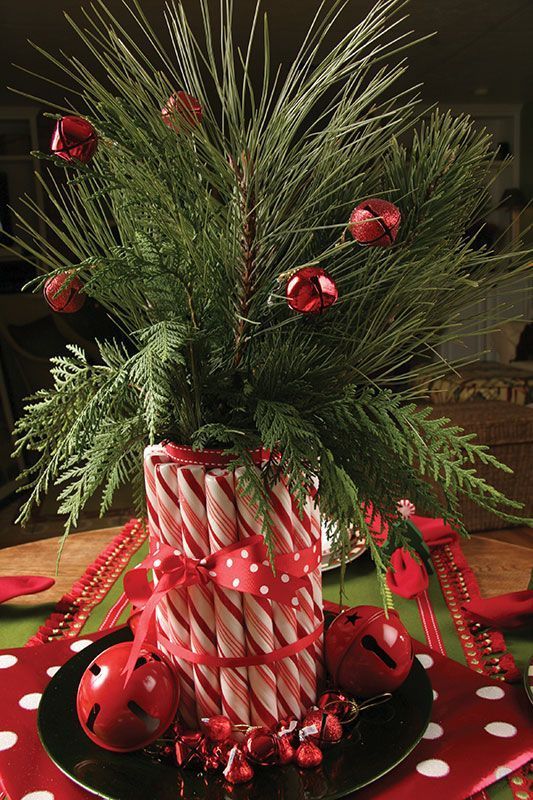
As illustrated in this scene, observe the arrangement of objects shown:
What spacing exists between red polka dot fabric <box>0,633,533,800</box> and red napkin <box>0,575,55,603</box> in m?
0.18

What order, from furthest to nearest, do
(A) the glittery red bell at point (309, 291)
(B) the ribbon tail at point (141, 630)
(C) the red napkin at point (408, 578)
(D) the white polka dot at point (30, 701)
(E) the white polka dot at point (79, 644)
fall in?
(C) the red napkin at point (408, 578), (E) the white polka dot at point (79, 644), (D) the white polka dot at point (30, 701), (B) the ribbon tail at point (141, 630), (A) the glittery red bell at point (309, 291)

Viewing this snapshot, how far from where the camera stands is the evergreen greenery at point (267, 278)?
0.51 meters

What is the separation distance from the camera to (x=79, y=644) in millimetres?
808

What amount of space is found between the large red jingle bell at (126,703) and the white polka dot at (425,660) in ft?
0.86

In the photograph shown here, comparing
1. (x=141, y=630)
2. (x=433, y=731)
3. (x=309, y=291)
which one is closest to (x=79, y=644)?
(x=141, y=630)

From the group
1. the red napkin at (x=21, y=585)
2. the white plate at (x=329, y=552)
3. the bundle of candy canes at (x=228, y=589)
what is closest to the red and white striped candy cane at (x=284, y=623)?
the bundle of candy canes at (x=228, y=589)

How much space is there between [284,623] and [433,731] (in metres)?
0.16

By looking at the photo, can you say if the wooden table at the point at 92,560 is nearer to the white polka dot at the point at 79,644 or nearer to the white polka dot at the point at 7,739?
the white polka dot at the point at 79,644

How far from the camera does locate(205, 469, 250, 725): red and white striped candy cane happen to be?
1.81 ft

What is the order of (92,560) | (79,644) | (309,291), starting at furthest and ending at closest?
(92,560) → (79,644) → (309,291)

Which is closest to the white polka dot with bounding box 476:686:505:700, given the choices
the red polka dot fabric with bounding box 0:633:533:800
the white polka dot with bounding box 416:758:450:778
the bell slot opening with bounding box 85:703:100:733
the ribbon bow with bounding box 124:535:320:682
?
the red polka dot fabric with bounding box 0:633:533:800

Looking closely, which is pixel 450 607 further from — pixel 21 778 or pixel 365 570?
pixel 21 778

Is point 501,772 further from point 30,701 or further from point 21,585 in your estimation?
point 21,585

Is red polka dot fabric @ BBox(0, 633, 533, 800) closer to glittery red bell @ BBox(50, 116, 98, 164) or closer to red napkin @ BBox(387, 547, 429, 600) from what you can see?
red napkin @ BBox(387, 547, 429, 600)
